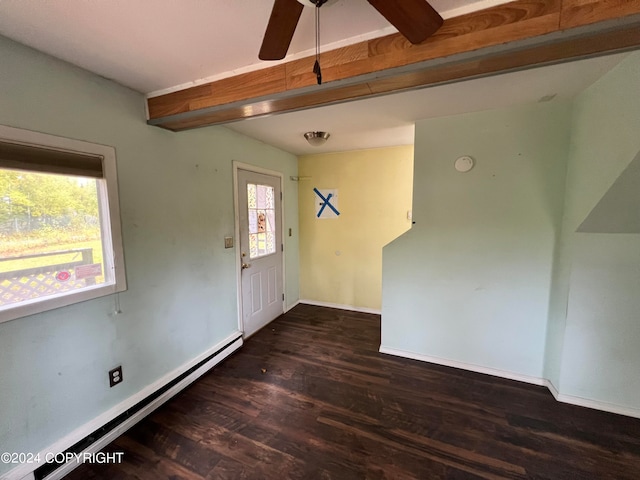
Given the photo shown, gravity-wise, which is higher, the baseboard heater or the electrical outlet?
the electrical outlet

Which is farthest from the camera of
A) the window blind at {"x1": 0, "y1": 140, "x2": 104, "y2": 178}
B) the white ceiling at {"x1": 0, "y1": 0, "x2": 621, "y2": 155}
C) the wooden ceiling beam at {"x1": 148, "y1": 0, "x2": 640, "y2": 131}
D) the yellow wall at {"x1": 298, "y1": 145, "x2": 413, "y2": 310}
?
the yellow wall at {"x1": 298, "y1": 145, "x2": 413, "y2": 310}

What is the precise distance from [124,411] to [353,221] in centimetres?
296

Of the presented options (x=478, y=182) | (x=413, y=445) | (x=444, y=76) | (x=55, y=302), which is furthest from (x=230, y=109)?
(x=413, y=445)

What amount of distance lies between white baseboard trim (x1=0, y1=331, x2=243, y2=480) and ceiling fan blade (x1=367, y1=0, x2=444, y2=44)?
2591mm

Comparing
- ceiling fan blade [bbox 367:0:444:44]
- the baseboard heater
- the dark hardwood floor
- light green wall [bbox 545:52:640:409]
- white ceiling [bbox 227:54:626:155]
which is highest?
white ceiling [bbox 227:54:626:155]

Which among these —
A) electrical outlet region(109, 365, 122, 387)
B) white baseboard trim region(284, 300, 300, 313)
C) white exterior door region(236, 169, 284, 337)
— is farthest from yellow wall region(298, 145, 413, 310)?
electrical outlet region(109, 365, 122, 387)

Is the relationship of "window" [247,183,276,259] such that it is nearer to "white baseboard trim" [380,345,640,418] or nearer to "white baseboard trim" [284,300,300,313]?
"white baseboard trim" [284,300,300,313]

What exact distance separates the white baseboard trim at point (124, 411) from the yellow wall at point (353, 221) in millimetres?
1729

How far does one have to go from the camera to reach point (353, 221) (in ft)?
11.7

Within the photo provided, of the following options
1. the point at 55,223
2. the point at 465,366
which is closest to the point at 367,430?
the point at 465,366

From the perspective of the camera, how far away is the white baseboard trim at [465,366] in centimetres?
217

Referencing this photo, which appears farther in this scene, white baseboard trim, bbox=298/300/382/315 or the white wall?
white baseboard trim, bbox=298/300/382/315

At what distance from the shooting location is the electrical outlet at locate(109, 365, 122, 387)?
1675 millimetres
